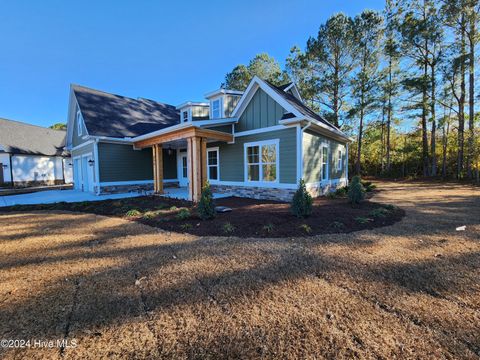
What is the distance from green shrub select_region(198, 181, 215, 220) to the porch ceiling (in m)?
3.24

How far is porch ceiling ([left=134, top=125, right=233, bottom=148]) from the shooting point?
26.8ft

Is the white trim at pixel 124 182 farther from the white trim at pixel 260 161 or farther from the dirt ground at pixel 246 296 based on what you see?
the dirt ground at pixel 246 296

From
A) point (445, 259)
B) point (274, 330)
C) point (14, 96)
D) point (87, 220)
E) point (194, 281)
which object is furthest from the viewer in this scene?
point (14, 96)

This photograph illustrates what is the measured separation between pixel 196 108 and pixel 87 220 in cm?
992

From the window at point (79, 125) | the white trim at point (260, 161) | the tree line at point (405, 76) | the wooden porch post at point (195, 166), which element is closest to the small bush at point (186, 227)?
the wooden porch post at point (195, 166)

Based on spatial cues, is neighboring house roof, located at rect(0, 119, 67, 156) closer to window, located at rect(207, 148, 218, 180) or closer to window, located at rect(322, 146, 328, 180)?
window, located at rect(207, 148, 218, 180)

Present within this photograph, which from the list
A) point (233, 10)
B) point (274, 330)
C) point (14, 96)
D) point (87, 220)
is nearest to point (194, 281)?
point (274, 330)

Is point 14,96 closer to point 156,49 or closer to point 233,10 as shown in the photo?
point 156,49

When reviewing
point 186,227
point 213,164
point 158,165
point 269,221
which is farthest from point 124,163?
point 269,221

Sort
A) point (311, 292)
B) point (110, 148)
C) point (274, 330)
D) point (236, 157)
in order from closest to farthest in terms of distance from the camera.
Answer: point (274, 330) → point (311, 292) → point (236, 157) → point (110, 148)

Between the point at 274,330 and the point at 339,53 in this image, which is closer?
the point at 274,330

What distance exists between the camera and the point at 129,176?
40.2ft

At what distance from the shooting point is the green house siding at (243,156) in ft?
27.1

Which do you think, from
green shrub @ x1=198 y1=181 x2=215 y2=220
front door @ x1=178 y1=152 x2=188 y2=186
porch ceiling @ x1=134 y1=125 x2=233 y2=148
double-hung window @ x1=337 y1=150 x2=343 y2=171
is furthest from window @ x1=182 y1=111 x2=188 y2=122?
green shrub @ x1=198 y1=181 x2=215 y2=220
